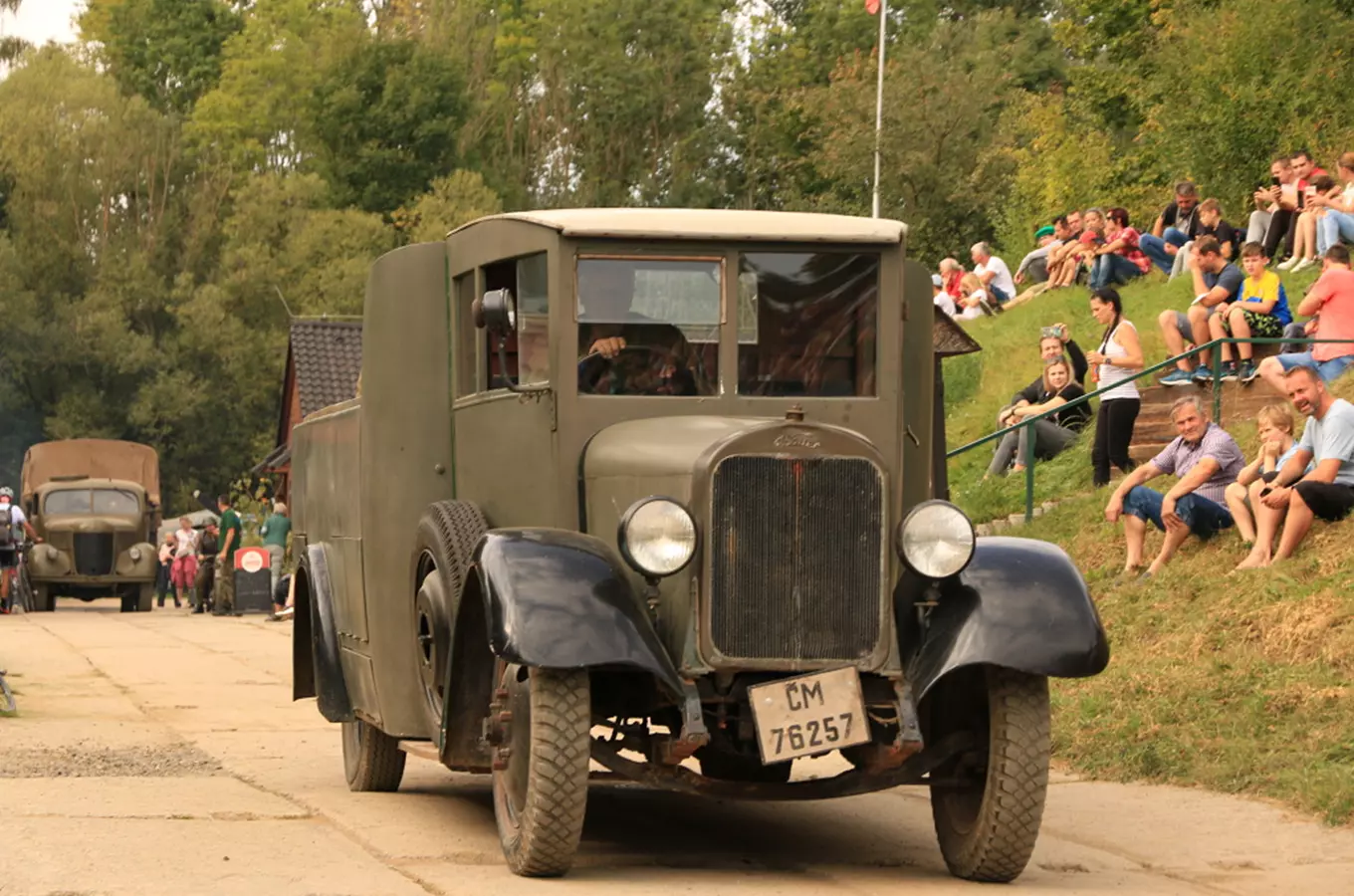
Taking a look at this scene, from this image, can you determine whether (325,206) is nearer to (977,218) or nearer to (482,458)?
(977,218)

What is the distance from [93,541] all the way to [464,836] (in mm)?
31264

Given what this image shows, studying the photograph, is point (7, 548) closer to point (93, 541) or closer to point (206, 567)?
point (206, 567)

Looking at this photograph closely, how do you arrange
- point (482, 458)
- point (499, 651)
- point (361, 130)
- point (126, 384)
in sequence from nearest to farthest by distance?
1. point (499, 651)
2. point (482, 458)
3. point (126, 384)
4. point (361, 130)

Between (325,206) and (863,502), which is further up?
(325,206)

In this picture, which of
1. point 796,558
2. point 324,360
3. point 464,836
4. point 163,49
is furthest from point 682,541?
point 163,49

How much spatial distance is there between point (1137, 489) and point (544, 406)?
712 centimetres

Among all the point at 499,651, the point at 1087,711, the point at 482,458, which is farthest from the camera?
the point at 1087,711

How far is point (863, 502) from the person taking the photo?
8.25 meters

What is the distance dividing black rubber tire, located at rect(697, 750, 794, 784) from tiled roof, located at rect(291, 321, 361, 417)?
41654 mm

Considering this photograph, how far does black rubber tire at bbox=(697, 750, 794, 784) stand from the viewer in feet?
30.5

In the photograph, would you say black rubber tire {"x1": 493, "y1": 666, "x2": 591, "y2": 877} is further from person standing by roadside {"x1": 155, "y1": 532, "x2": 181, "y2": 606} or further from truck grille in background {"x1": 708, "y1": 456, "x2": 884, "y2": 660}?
person standing by roadside {"x1": 155, "y1": 532, "x2": 181, "y2": 606}

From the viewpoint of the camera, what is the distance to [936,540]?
27.1 feet

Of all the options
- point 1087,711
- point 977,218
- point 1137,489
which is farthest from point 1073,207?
point 1087,711

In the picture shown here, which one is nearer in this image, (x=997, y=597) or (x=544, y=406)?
(x=997, y=597)
